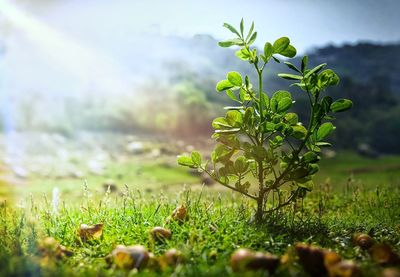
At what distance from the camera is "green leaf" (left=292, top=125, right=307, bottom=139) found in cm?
590

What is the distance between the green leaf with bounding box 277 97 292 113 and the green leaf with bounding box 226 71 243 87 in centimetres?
58

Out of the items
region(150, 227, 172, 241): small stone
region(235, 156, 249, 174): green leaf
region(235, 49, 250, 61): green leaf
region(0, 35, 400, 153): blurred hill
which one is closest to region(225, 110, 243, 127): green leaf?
region(235, 156, 249, 174): green leaf

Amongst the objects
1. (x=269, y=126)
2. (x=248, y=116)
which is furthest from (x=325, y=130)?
(x=248, y=116)

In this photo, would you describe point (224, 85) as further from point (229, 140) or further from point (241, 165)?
point (241, 165)

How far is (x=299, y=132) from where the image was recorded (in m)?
5.91

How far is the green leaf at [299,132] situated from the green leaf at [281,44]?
102cm

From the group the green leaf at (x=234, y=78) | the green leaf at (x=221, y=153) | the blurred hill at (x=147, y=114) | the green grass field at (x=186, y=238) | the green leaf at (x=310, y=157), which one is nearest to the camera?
the green grass field at (x=186, y=238)

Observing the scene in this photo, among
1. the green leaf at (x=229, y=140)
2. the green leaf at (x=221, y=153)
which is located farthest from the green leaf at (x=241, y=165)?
the green leaf at (x=229, y=140)

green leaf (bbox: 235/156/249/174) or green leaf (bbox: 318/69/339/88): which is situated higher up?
green leaf (bbox: 318/69/339/88)

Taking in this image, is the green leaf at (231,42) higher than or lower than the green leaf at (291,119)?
higher

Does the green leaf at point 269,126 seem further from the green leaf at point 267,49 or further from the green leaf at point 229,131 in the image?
the green leaf at point 267,49

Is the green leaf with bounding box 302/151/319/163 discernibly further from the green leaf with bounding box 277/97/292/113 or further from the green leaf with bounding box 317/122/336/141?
the green leaf with bounding box 277/97/292/113

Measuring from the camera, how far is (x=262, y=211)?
600 cm

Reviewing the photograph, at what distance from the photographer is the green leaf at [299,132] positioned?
19.4 ft
